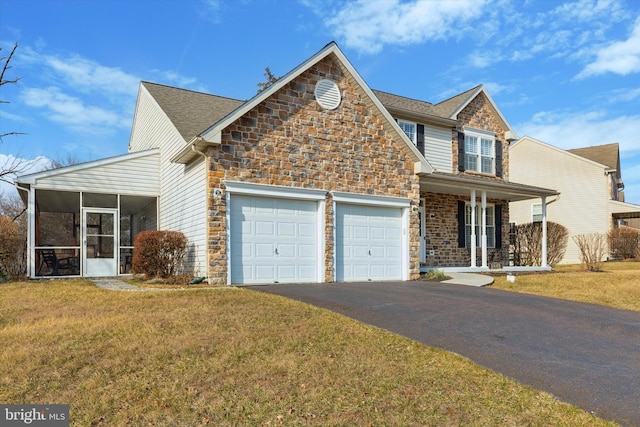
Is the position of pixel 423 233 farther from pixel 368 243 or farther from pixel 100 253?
pixel 100 253

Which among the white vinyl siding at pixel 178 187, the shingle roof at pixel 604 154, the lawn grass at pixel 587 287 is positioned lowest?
the lawn grass at pixel 587 287

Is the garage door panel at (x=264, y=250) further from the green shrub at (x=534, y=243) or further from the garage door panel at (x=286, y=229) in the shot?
the green shrub at (x=534, y=243)

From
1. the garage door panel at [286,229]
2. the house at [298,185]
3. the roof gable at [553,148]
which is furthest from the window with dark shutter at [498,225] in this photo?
the garage door panel at [286,229]

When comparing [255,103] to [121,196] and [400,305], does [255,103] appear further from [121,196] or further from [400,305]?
Answer: [121,196]

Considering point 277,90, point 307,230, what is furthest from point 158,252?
point 277,90

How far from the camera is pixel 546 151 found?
1069 inches

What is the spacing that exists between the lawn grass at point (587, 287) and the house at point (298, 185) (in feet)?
8.79

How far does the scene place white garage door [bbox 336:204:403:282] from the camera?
13.0m

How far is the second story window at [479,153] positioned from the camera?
18.8m

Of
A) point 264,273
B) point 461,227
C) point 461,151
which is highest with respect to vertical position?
point 461,151

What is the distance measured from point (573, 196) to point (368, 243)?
18.6 meters

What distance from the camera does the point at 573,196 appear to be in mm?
26219

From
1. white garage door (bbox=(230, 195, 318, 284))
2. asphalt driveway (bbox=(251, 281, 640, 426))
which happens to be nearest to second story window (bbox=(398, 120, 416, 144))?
white garage door (bbox=(230, 195, 318, 284))

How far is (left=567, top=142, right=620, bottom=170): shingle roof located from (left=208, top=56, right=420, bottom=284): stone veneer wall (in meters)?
21.1
